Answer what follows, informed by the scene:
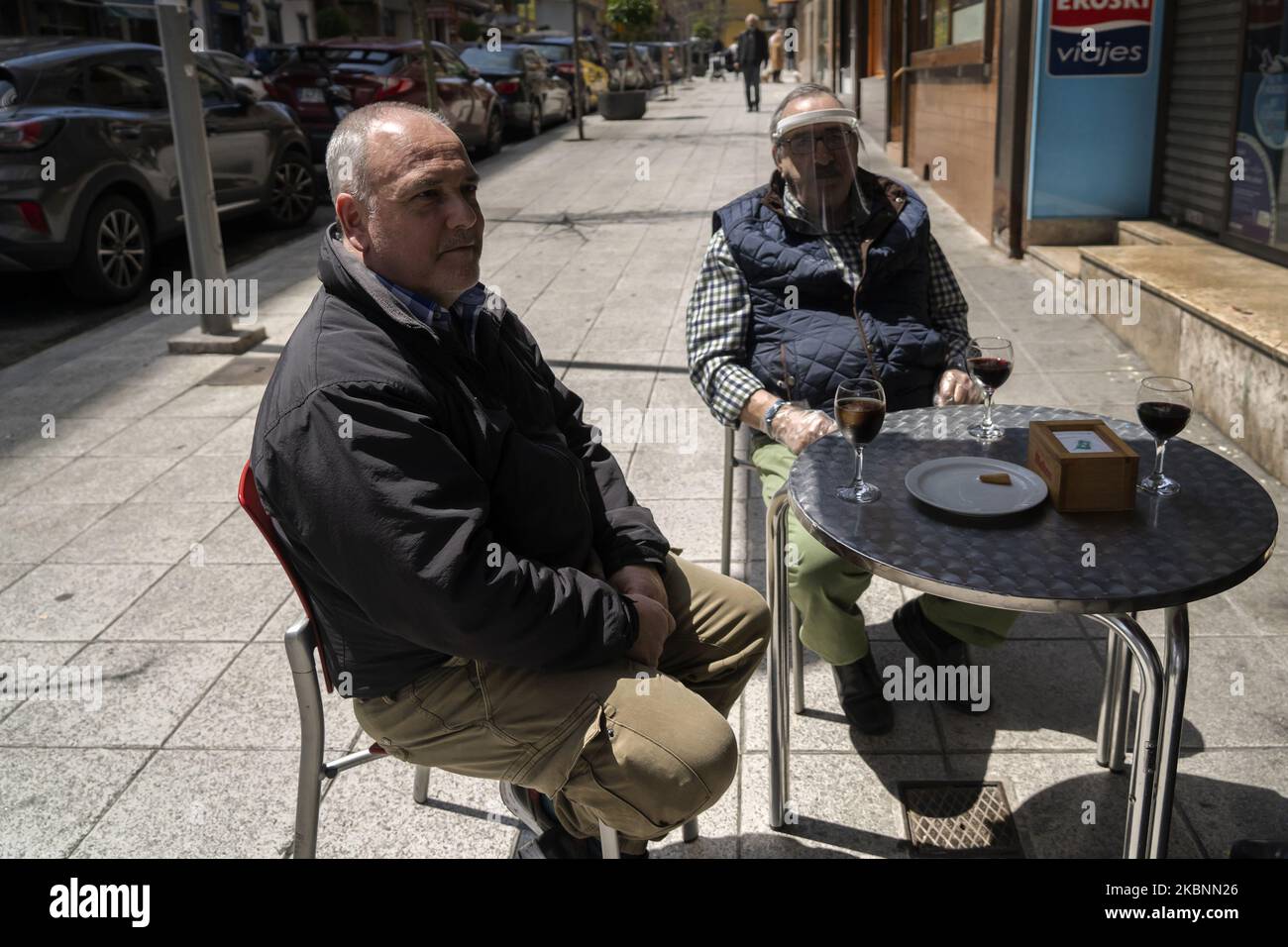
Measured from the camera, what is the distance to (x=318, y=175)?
1298 centimetres

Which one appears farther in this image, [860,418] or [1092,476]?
[860,418]

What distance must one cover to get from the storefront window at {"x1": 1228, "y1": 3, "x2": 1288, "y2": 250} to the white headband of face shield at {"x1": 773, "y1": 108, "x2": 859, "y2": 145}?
12.6 ft

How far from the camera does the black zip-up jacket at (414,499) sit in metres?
1.87

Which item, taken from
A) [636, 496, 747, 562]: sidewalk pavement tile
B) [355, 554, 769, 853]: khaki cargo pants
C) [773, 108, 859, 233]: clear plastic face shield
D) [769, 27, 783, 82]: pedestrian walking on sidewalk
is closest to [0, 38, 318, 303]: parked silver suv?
[636, 496, 747, 562]: sidewalk pavement tile

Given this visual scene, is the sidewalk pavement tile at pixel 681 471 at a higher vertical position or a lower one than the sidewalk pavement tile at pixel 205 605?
higher

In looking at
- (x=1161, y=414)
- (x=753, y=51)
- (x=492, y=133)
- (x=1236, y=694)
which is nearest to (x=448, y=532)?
(x=1161, y=414)

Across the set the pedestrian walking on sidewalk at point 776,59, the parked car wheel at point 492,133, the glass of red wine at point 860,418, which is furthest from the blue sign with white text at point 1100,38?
the pedestrian walking on sidewalk at point 776,59

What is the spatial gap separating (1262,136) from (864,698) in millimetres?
4871

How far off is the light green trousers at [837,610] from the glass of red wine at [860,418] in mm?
435

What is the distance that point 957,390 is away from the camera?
3.14 metres

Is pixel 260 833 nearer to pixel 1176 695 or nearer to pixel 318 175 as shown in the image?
pixel 1176 695

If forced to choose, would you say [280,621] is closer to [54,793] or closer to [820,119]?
[54,793]

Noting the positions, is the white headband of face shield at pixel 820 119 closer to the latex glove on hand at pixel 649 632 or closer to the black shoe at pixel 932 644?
the black shoe at pixel 932 644
